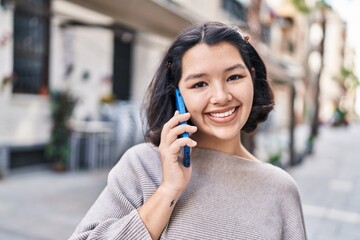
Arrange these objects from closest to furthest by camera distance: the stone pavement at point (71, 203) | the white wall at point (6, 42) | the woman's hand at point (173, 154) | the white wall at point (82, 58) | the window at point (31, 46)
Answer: the woman's hand at point (173, 154) < the stone pavement at point (71, 203) < the white wall at point (6, 42) < the window at point (31, 46) < the white wall at point (82, 58)


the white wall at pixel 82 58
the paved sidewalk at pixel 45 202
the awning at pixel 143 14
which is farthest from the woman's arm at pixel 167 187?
the white wall at pixel 82 58

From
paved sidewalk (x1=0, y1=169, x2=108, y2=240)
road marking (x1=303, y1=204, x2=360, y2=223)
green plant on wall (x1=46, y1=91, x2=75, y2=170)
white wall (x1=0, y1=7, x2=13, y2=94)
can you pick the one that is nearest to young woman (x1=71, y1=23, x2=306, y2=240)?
paved sidewalk (x1=0, y1=169, x2=108, y2=240)

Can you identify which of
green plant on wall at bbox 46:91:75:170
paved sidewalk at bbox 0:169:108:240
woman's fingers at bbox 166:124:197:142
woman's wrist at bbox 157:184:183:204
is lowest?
Result: paved sidewalk at bbox 0:169:108:240

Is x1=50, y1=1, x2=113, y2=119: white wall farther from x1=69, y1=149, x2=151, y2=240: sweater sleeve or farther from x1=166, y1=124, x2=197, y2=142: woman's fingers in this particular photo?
x1=166, y1=124, x2=197, y2=142: woman's fingers

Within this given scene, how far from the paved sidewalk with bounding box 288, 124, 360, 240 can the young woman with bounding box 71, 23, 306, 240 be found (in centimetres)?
410

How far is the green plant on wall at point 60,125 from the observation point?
7.90 m

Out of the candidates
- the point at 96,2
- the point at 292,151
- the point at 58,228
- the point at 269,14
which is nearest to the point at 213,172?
the point at 96,2

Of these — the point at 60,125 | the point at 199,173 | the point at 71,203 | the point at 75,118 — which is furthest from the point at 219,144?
the point at 75,118

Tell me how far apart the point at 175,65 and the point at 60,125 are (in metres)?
6.97

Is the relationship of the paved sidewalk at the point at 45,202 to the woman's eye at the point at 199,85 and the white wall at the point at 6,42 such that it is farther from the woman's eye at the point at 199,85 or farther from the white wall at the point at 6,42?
the woman's eye at the point at 199,85

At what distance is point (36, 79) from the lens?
8.34 metres

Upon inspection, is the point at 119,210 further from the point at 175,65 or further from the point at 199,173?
the point at 175,65

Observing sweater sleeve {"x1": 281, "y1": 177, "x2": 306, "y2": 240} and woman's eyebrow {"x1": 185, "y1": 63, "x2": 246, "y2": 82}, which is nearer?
woman's eyebrow {"x1": 185, "y1": 63, "x2": 246, "y2": 82}

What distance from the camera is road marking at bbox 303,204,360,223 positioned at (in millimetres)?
6118
